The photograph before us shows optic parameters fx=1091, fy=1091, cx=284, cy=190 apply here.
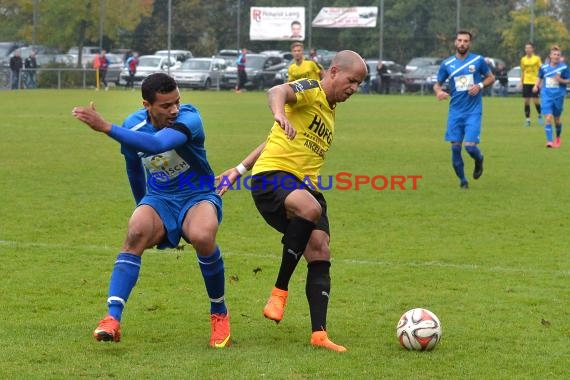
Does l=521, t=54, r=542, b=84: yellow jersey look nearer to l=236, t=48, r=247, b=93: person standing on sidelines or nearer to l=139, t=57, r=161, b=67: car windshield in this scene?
l=236, t=48, r=247, b=93: person standing on sidelines

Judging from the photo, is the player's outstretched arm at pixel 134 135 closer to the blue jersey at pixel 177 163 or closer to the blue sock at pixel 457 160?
the blue jersey at pixel 177 163

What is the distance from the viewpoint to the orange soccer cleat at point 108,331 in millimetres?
5852

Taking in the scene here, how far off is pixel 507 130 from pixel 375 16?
82.2ft

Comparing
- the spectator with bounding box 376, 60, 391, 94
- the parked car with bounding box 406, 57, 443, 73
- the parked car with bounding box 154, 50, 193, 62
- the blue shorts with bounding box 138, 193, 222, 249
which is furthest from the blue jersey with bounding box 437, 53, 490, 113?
the parked car with bounding box 154, 50, 193, 62

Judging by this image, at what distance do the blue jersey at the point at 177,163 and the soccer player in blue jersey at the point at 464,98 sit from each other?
28.1 ft

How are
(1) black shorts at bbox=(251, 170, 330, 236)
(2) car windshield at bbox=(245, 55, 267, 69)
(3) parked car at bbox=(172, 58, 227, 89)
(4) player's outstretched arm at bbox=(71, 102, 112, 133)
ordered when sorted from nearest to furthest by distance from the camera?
(4) player's outstretched arm at bbox=(71, 102, 112, 133) → (1) black shorts at bbox=(251, 170, 330, 236) → (3) parked car at bbox=(172, 58, 227, 89) → (2) car windshield at bbox=(245, 55, 267, 69)

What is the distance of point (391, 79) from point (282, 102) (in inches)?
1714

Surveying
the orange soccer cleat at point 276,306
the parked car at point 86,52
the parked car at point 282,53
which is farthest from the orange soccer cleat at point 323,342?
the parked car at point 86,52

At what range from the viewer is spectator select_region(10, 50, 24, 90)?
155 feet

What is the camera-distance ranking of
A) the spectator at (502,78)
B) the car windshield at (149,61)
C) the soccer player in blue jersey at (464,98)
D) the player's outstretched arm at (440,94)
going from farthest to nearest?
1. the car windshield at (149,61)
2. the spectator at (502,78)
3. the soccer player in blue jersey at (464,98)
4. the player's outstretched arm at (440,94)

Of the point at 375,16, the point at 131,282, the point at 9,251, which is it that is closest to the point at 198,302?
the point at 131,282

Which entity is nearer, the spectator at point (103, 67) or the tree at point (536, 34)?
the tree at point (536, 34)

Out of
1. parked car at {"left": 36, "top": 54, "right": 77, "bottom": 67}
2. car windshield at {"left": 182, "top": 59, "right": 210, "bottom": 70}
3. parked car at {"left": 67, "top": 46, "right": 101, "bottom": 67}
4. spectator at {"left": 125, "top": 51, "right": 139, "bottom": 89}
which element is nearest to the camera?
spectator at {"left": 125, "top": 51, "right": 139, "bottom": 89}

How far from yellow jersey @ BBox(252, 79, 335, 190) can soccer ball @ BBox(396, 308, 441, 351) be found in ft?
3.38
